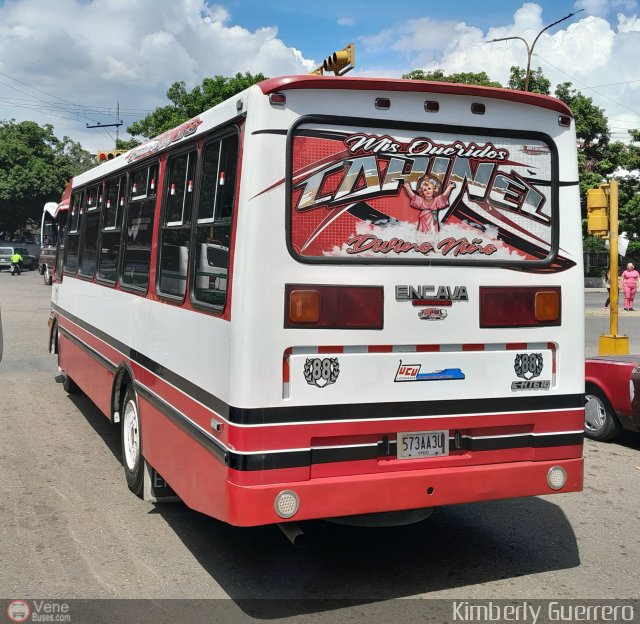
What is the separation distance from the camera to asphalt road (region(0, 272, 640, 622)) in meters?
4.61

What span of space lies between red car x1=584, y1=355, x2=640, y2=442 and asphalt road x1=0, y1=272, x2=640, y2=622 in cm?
77

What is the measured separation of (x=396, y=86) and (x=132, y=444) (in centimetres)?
375

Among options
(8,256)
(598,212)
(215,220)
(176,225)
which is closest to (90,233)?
(176,225)

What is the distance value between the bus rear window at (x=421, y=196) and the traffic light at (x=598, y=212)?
283 inches

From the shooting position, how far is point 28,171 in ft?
185

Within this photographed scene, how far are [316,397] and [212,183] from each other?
4.87 ft

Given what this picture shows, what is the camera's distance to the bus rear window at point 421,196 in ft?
14.4

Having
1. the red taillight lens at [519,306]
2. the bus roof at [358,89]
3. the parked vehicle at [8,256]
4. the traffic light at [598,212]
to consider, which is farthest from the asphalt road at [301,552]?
the parked vehicle at [8,256]

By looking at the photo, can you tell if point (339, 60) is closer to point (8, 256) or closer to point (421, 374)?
point (421, 374)

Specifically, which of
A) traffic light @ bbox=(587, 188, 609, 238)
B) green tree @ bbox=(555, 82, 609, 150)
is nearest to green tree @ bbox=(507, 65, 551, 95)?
green tree @ bbox=(555, 82, 609, 150)

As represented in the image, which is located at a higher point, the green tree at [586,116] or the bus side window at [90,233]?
the green tree at [586,116]

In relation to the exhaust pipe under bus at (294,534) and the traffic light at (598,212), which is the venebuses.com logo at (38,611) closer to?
the exhaust pipe under bus at (294,534)

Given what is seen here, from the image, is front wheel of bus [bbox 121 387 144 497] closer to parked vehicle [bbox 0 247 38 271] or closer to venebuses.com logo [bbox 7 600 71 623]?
venebuses.com logo [bbox 7 600 71 623]

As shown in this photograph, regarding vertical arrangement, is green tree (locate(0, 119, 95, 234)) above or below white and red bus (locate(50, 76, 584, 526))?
above
